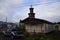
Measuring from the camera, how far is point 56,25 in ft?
157

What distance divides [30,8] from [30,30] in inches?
222

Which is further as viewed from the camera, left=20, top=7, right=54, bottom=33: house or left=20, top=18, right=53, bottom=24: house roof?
left=20, top=7, right=54, bottom=33: house

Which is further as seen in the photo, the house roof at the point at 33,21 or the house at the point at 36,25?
the house at the point at 36,25

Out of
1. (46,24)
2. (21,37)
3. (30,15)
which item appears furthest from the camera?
(30,15)

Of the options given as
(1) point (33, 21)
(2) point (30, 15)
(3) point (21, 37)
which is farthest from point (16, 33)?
(2) point (30, 15)

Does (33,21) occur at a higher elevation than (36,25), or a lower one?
higher

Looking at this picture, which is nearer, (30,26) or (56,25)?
(30,26)

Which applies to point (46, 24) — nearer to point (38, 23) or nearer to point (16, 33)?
point (38, 23)

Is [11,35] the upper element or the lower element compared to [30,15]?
lower

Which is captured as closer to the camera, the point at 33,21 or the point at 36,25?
Answer: the point at 33,21

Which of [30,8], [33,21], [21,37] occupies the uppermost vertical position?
[30,8]

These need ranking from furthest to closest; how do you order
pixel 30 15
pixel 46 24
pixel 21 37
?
pixel 30 15 → pixel 46 24 → pixel 21 37

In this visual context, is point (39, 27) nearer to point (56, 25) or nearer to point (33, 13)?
point (33, 13)

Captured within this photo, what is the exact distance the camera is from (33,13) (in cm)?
4375
